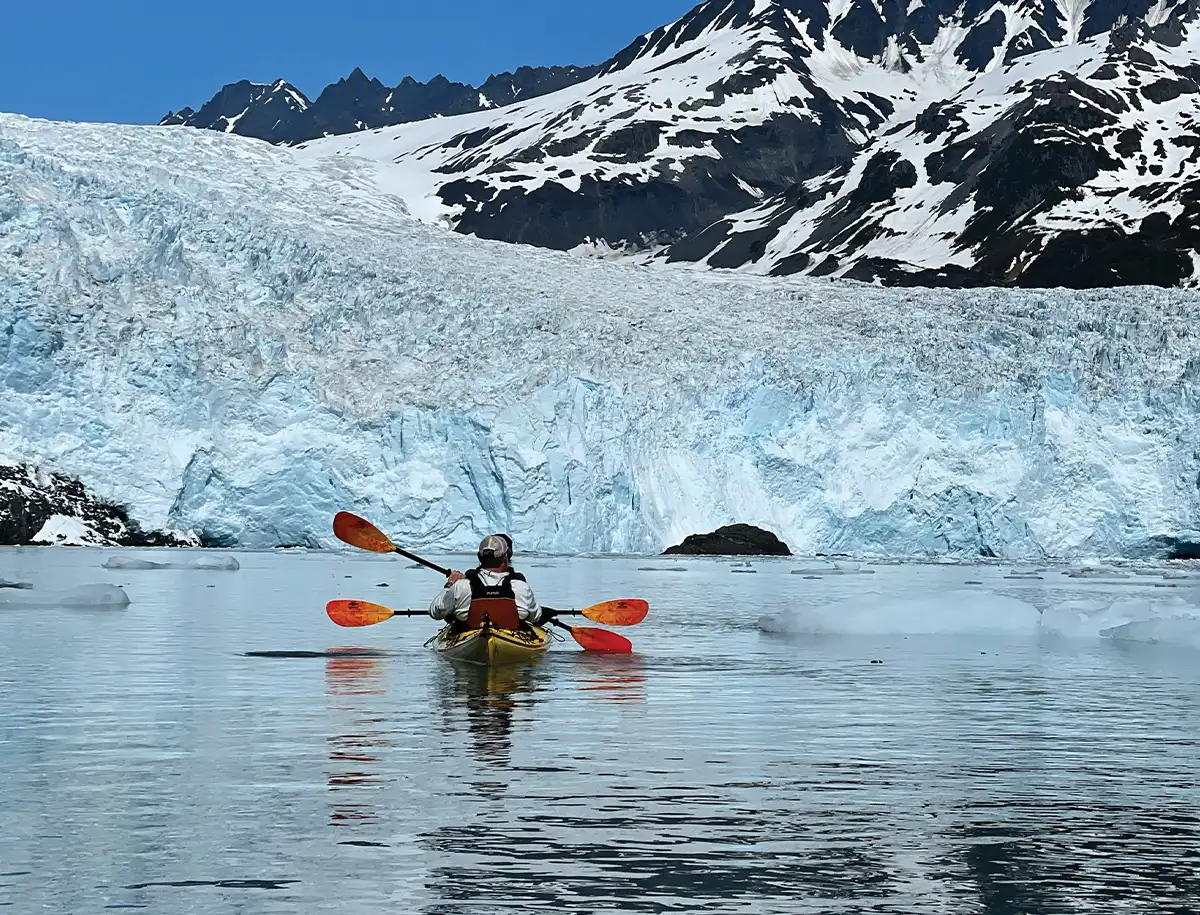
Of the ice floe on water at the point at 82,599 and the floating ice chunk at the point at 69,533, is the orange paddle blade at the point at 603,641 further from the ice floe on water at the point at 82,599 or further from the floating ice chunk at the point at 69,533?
the floating ice chunk at the point at 69,533

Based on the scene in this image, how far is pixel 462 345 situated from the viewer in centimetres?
3206

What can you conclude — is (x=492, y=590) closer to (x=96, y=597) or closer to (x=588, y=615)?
(x=588, y=615)

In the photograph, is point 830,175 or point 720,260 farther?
point 830,175

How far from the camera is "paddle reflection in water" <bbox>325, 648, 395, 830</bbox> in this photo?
582 cm

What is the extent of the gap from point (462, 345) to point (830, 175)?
3486 inches

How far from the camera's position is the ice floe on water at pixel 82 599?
16516 millimetres

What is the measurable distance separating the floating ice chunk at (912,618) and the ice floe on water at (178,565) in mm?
12487

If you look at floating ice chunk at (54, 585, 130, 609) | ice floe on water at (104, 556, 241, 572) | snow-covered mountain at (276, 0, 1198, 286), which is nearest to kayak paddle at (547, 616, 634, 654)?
floating ice chunk at (54, 585, 130, 609)

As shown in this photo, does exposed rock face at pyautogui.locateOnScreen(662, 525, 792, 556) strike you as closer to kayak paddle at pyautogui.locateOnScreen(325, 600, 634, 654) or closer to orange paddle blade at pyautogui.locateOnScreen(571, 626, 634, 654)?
kayak paddle at pyautogui.locateOnScreen(325, 600, 634, 654)

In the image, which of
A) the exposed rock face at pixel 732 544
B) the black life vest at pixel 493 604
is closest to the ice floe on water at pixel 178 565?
the exposed rock face at pixel 732 544

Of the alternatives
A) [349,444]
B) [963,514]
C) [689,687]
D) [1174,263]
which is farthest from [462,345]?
[1174,263]

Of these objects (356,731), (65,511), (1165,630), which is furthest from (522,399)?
(356,731)

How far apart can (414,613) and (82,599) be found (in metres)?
5.59

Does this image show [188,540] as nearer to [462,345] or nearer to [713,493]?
[462,345]
